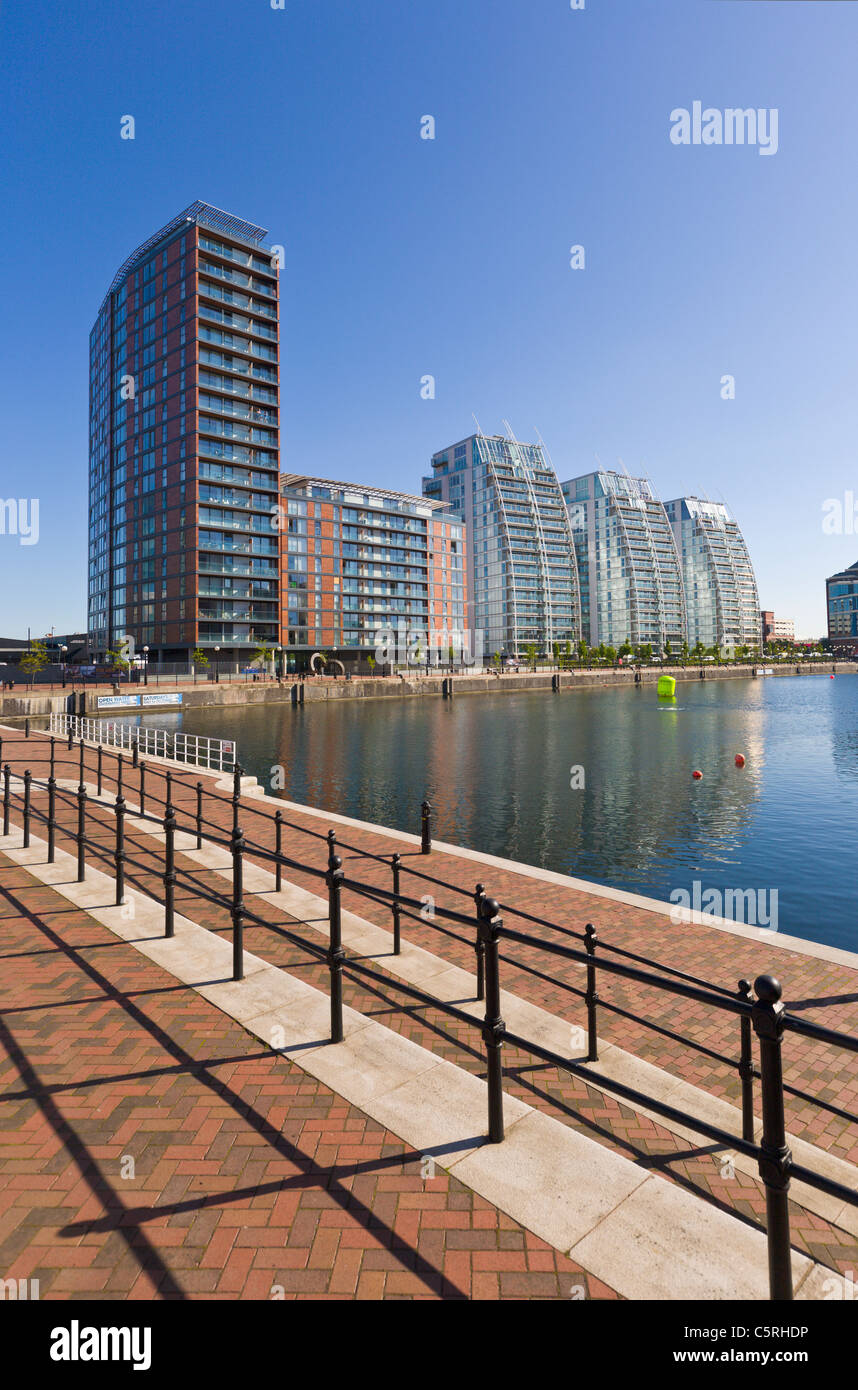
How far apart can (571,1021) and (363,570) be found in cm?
10050

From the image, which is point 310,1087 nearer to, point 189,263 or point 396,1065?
point 396,1065

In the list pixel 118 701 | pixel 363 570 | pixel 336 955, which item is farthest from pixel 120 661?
pixel 336 955

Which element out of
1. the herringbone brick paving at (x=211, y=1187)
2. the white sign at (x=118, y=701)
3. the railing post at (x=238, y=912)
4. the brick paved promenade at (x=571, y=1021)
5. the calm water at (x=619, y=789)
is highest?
the white sign at (x=118, y=701)

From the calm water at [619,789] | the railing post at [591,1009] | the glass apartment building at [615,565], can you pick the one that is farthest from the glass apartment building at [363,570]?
the railing post at [591,1009]

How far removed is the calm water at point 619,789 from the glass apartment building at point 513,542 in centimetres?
9406

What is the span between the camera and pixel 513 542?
148m

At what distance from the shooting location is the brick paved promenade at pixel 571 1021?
11.3 feet

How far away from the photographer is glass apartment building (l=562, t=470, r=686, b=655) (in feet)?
572

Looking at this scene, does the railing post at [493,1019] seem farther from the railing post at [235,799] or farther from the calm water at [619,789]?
the calm water at [619,789]

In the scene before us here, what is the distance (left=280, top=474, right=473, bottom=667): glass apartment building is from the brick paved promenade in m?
84.9

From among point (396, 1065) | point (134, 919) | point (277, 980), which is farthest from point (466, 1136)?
point (134, 919)

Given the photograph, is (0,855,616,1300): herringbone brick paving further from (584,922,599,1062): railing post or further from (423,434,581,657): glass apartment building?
(423,434,581,657): glass apartment building

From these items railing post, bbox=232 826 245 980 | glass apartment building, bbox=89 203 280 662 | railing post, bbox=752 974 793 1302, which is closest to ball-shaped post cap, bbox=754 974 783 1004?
railing post, bbox=752 974 793 1302

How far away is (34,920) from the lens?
24.1 ft
